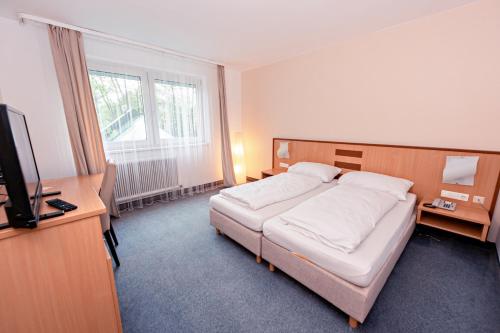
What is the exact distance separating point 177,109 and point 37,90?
5.14 ft

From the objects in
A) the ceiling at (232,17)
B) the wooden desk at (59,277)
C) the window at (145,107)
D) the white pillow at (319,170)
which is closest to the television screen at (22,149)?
the wooden desk at (59,277)

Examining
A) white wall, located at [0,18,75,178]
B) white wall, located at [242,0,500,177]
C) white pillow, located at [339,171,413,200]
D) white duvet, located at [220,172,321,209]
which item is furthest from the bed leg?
white wall, located at [0,18,75,178]

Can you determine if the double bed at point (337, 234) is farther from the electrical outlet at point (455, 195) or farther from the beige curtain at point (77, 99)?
the beige curtain at point (77, 99)

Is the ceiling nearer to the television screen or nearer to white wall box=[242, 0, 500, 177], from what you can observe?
white wall box=[242, 0, 500, 177]

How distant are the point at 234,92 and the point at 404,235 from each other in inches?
140

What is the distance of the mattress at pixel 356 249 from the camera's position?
124 centimetres

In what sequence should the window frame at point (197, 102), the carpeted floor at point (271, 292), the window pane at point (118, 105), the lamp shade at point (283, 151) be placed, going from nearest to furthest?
the carpeted floor at point (271, 292) → the window pane at point (118, 105) → the window frame at point (197, 102) → the lamp shade at point (283, 151)

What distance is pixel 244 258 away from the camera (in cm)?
197

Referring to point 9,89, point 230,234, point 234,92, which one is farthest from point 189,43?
point 230,234

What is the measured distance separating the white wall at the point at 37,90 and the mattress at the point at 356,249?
2666mm

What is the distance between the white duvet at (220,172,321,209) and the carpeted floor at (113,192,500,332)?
54cm

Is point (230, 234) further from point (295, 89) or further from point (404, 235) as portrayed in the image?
point (295, 89)

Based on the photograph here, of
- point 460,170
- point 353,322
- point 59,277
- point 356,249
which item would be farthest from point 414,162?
point 59,277

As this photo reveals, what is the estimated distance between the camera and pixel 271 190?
2.27 meters
